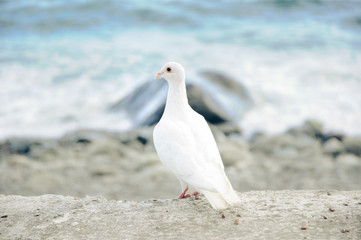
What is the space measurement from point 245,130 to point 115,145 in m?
2.06

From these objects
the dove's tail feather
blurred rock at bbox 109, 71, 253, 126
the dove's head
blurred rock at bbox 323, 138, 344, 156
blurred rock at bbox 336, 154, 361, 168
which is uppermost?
the dove's head

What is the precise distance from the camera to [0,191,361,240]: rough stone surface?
8.58ft

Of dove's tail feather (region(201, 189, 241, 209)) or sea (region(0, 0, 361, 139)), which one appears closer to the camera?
dove's tail feather (region(201, 189, 241, 209))

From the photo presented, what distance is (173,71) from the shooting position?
3.18m

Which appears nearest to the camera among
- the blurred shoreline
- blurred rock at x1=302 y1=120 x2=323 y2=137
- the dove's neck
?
the dove's neck

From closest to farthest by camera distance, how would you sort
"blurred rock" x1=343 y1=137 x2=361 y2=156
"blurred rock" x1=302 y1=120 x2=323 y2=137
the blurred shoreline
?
1. the blurred shoreline
2. "blurred rock" x1=343 y1=137 x2=361 y2=156
3. "blurred rock" x1=302 y1=120 x2=323 y2=137

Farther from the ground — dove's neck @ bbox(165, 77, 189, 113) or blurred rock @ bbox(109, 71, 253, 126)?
dove's neck @ bbox(165, 77, 189, 113)

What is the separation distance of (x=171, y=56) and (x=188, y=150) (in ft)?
27.0

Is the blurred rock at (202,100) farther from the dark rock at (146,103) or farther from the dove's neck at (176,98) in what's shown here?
the dove's neck at (176,98)

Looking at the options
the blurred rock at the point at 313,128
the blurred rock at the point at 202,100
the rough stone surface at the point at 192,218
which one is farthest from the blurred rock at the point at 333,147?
the rough stone surface at the point at 192,218

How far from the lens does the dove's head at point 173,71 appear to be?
3.17 meters

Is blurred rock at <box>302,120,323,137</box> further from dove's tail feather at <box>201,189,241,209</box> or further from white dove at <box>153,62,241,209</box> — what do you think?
dove's tail feather at <box>201,189,241,209</box>

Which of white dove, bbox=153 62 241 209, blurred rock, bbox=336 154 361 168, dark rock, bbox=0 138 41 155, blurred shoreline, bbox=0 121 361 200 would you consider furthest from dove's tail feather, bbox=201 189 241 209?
dark rock, bbox=0 138 41 155

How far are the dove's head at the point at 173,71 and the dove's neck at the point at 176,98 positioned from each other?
0.02 metres
